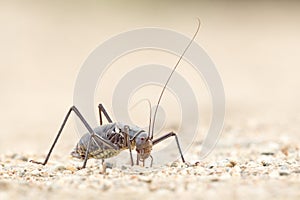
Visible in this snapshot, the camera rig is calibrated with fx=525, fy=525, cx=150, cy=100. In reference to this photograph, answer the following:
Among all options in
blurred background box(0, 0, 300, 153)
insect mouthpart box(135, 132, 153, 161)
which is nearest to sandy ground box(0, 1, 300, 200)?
blurred background box(0, 0, 300, 153)

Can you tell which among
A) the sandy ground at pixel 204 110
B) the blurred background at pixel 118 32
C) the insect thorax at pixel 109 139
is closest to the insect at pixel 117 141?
the insect thorax at pixel 109 139

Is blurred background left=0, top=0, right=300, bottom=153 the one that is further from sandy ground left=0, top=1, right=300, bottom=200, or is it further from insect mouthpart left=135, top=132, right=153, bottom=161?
insect mouthpart left=135, top=132, right=153, bottom=161

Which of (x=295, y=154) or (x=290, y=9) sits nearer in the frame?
(x=295, y=154)

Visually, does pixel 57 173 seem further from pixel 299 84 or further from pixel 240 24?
pixel 240 24

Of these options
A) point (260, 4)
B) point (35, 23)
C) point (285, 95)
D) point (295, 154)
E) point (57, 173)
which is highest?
point (260, 4)

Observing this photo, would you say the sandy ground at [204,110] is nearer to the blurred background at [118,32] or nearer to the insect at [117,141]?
the blurred background at [118,32]

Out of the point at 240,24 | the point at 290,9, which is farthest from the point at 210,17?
the point at 290,9
